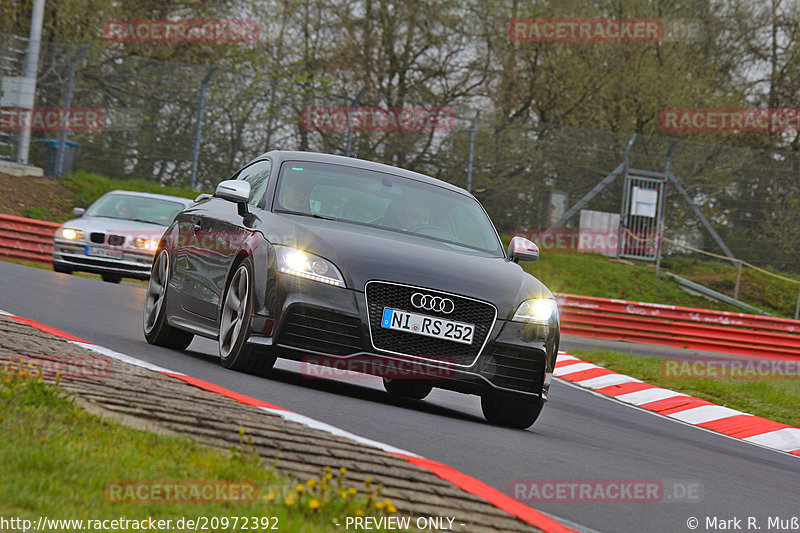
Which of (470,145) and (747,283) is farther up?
(470,145)

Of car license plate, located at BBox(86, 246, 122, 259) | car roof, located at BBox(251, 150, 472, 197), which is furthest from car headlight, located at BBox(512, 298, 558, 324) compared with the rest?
car license plate, located at BBox(86, 246, 122, 259)

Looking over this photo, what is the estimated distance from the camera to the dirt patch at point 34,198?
2634cm

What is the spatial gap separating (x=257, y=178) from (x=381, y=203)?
107cm

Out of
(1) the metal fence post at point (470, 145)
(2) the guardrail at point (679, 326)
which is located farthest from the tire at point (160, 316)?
(1) the metal fence post at point (470, 145)

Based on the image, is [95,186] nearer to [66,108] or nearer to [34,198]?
[34,198]

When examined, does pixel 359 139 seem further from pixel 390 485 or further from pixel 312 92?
pixel 390 485

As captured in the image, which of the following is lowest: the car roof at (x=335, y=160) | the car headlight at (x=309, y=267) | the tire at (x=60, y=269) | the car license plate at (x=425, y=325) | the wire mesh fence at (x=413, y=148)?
the car license plate at (x=425, y=325)

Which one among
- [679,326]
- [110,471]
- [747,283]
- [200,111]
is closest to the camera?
[110,471]

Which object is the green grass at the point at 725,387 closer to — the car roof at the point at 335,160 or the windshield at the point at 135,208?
the car roof at the point at 335,160

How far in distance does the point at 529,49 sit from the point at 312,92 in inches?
358

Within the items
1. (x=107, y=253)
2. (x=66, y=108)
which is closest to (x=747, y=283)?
(x=66, y=108)

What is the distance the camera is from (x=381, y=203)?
8984mm

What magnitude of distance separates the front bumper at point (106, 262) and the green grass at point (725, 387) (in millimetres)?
6884

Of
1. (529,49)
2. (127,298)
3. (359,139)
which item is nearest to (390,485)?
(127,298)
